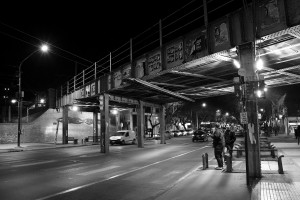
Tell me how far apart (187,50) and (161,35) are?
2.99m

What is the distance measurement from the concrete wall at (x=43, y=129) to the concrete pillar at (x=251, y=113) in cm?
3328

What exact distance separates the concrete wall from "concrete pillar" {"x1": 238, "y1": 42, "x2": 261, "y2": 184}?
33.3m

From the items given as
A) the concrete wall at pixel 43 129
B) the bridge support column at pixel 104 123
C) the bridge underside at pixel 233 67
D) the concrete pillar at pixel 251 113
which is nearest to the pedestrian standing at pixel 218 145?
Answer: the concrete pillar at pixel 251 113

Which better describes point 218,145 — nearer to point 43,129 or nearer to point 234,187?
point 234,187

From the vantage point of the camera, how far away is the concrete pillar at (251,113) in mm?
10273

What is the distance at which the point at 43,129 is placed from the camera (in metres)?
40.4

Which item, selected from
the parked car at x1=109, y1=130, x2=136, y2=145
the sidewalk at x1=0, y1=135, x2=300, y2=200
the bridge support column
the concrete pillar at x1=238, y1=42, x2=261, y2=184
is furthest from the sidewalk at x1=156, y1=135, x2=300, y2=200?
the parked car at x1=109, y1=130, x2=136, y2=145

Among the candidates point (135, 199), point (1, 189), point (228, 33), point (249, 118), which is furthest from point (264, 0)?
point (1, 189)

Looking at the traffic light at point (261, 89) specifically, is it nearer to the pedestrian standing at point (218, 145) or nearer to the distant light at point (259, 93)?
the distant light at point (259, 93)

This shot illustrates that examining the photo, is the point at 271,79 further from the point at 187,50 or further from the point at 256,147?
the point at 256,147

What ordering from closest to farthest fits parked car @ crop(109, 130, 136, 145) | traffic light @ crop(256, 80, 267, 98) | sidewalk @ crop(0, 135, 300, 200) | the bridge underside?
sidewalk @ crop(0, 135, 300, 200) → traffic light @ crop(256, 80, 267, 98) → the bridge underside → parked car @ crop(109, 130, 136, 145)

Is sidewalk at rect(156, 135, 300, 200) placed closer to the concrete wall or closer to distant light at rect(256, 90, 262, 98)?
distant light at rect(256, 90, 262, 98)

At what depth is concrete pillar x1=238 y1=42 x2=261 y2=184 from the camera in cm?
1027

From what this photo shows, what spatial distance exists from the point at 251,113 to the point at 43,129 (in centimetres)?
3530
